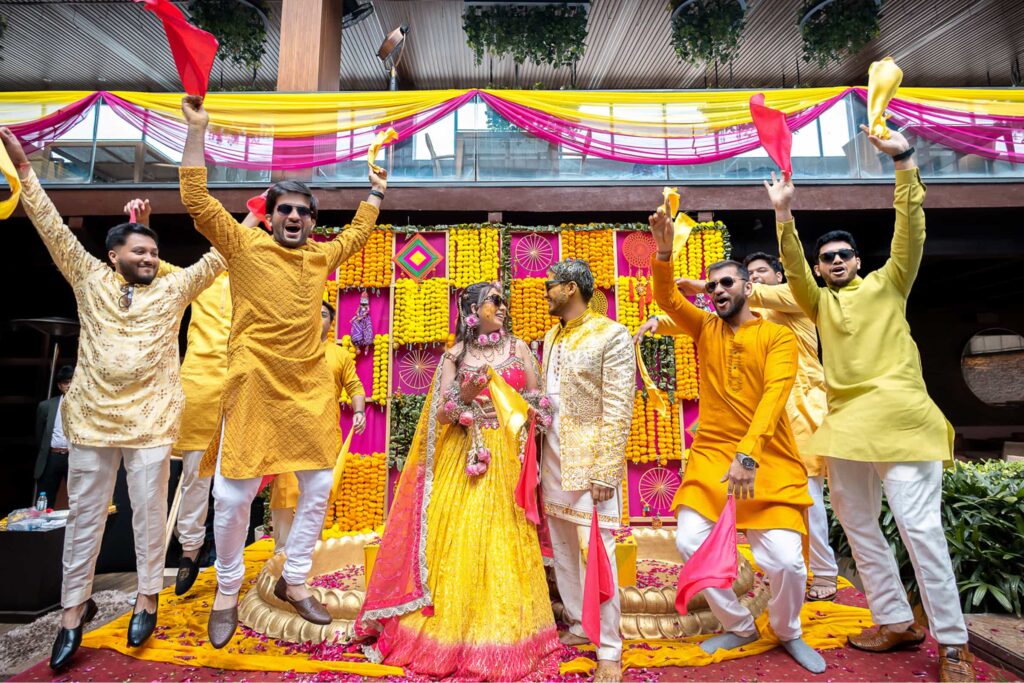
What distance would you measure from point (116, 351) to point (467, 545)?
2.00 m

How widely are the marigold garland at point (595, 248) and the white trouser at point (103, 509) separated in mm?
4252

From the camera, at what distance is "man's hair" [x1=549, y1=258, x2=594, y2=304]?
9.25 feet

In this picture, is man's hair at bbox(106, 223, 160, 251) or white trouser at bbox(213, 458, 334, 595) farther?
man's hair at bbox(106, 223, 160, 251)

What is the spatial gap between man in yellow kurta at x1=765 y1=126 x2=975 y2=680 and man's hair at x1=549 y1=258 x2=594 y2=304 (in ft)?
3.17

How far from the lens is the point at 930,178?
6156 millimetres

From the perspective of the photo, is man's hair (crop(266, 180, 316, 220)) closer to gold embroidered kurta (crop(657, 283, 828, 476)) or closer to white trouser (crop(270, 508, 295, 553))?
white trouser (crop(270, 508, 295, 553))

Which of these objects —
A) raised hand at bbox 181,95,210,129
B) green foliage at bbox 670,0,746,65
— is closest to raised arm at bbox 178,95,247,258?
raised hand at bbox 181,95,210,129

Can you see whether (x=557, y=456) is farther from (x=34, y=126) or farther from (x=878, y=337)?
(x=34, y=126)

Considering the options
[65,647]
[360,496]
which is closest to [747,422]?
[65,647]

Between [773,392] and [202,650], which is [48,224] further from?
[773,392]

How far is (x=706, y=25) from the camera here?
814cm

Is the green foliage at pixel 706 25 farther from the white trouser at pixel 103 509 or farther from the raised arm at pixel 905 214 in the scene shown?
the white trouser at pixel 103 509

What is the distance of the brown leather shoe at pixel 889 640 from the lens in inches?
105

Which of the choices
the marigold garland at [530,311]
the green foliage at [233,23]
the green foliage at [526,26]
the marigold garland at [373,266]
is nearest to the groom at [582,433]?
the marigold garland at [530,311]
